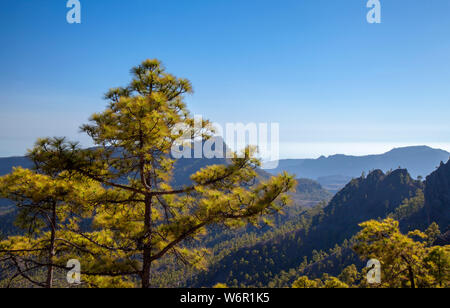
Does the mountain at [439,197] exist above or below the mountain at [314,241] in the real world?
above

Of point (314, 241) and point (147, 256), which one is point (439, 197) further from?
point (147, 256)

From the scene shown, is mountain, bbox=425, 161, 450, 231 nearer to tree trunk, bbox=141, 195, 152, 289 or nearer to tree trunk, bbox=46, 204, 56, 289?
tree trunk, bbox=141, 195, 152, 289

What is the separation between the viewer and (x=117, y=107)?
838 cm

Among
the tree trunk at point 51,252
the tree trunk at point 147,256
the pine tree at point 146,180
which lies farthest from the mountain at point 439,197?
the tree trunk at point 51,252

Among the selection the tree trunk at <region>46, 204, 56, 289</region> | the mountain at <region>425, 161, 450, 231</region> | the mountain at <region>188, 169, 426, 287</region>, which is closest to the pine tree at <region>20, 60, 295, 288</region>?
the tree trunk at <region>46, 204, 56, 289</region>

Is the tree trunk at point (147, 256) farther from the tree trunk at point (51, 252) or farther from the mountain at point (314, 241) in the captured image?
the mountain at point (314, 241)

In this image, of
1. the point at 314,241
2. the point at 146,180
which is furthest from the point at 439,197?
the point at 146,180

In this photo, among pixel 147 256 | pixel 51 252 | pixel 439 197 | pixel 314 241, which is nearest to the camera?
pixel 147 256

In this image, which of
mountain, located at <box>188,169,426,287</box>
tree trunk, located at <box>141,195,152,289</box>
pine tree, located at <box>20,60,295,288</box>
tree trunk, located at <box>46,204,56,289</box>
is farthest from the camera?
mountain, located at <box>188,169,426,287</box>

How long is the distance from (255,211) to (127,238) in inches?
196

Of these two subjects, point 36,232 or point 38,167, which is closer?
point 38,167
